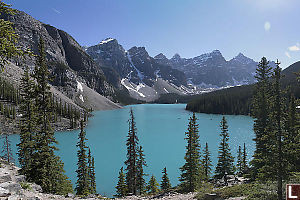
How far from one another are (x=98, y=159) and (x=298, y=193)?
39233 mm

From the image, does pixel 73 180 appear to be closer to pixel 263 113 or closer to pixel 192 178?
pixel 192 178

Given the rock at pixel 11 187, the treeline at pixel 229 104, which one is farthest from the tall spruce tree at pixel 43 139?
the treeline at pixel 229 104

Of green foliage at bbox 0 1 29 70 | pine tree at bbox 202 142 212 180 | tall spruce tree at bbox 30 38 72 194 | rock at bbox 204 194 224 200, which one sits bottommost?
pine tree at bbox 202 142 212 180

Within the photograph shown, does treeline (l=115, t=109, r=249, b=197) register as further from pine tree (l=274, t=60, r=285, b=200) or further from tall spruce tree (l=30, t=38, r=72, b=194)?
tall spruce tree (l=30, t=38, r=72, b=194)

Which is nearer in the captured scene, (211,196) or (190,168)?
(211,196)

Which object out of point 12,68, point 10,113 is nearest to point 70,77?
point 12,68

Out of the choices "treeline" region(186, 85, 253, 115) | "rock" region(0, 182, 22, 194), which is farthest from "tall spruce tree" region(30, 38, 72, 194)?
"treeline" region(186, 85, 253, 115)

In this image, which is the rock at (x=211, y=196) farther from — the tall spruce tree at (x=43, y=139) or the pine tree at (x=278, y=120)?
the tall spruce tree at (x=43, y=139)

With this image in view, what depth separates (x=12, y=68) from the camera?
118375 millimetres

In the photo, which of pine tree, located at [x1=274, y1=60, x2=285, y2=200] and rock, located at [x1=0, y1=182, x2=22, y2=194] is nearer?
rock, located at [x1=0, y1=182, x2=22, y2=194]

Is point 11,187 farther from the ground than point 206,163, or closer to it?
farther from the ground

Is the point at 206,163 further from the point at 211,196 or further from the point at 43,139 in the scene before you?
the point at 43,139

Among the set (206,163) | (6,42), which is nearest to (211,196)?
(6,42)

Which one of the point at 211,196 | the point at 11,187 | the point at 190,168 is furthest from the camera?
the point at 190,168
